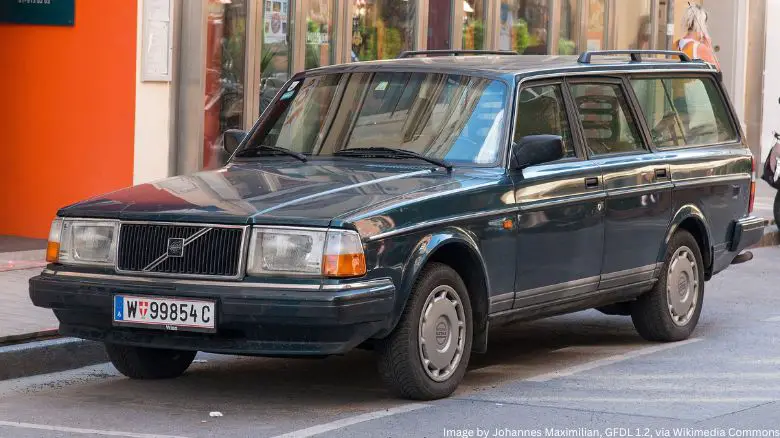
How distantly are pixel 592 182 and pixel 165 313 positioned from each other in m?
2.74

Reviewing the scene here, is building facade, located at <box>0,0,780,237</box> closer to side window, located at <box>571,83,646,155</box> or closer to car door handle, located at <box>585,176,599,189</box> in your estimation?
side window, located at <box>571,83,646,155</box>

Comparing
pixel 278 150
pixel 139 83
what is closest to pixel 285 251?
pixel 278 150

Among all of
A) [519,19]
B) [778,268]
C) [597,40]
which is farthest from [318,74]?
[597,40]

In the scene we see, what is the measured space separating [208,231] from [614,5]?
1473 centimetres

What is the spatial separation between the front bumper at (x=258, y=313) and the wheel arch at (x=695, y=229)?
9.48ft

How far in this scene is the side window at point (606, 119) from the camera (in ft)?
29.2

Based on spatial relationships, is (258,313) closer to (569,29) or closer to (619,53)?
(619,53)

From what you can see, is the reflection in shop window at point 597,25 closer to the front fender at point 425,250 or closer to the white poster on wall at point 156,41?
the white poster on wall at point 156,41

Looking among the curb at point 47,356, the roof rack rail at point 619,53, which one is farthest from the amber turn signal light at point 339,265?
the roof rack rail at point 619,53

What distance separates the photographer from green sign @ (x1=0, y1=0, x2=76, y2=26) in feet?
43.7

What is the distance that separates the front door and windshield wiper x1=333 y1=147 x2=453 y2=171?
0.41 metres

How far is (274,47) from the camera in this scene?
581 inches

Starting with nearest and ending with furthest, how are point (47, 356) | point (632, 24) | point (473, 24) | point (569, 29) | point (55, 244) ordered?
point (55, 244)
point (47, 356)
point (473, 24)
point (569, 29)
point (632, 24)

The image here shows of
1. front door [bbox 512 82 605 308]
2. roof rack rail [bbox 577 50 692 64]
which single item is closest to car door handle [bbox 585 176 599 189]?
front door [bbox 512 82 605 308]
